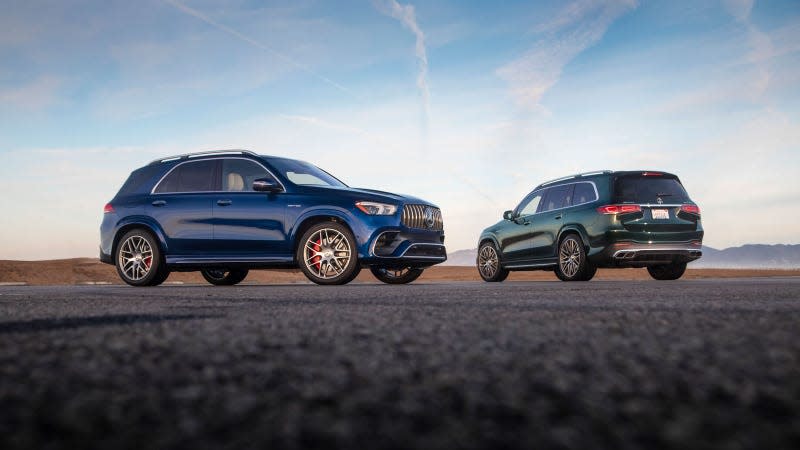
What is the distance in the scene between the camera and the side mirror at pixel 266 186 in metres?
9.45

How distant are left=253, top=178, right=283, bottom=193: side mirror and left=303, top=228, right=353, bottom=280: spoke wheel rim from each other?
90 cm

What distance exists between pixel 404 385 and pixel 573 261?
10384 mm

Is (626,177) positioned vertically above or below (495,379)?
above

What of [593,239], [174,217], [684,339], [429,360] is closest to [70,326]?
[429,360]

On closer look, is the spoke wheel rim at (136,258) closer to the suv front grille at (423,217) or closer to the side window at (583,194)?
the suv front grille at (423,217)

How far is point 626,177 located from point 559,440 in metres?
10.6

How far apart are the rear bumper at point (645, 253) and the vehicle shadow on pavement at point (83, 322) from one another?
27.5ft

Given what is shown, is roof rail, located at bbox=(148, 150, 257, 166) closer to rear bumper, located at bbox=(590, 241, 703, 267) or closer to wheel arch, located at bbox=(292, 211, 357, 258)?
wheel arch, located at bbox=(292, 211, 357, 258)

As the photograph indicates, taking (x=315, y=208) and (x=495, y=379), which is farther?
(x=315, y=208)

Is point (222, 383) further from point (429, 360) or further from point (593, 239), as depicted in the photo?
point (593, 239)

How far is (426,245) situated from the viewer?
33.3ft

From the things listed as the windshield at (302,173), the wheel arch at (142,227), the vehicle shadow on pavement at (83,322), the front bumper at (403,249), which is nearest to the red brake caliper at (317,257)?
the front bumper at (403,249)

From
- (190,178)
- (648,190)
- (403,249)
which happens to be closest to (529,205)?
(648,190)

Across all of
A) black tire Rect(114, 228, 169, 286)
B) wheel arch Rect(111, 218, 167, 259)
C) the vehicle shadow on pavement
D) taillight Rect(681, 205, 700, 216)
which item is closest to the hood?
wheel arch Rect(111, 218, 167, 259)
